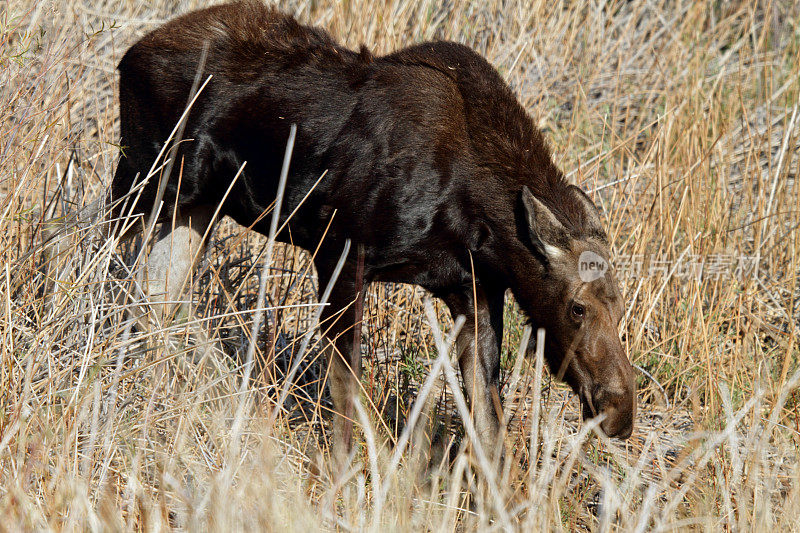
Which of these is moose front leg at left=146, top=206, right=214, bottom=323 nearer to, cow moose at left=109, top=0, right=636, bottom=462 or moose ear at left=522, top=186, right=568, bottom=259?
cow moose at left=109, top=0, right=636, bottom=462

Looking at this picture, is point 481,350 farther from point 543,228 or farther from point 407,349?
point 407,349

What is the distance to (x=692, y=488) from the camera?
13.3ft

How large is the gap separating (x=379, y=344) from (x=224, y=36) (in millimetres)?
2045

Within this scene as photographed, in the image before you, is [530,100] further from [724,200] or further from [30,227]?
[30,227]

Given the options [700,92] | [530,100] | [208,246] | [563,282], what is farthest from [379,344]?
[700,92]

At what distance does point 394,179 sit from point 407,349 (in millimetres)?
1449

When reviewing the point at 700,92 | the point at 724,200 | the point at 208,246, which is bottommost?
Result: the point at 208,246

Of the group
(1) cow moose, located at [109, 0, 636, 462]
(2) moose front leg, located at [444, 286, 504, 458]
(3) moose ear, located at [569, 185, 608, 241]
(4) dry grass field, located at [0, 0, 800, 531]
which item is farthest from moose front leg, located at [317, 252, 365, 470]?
(3) moose ear, located at [569, 185, 608, 241]

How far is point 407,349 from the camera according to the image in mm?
5344

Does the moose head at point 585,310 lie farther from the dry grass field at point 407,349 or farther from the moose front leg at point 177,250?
the moose front leg at point 177,250

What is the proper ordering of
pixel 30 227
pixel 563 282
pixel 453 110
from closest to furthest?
pixel 563 282, pixel 453 110, pixel 30 227

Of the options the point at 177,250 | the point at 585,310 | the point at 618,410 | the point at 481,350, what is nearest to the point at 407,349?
the point at 481,350

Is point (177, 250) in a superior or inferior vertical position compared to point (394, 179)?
inferior

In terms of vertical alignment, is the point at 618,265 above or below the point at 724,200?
below
